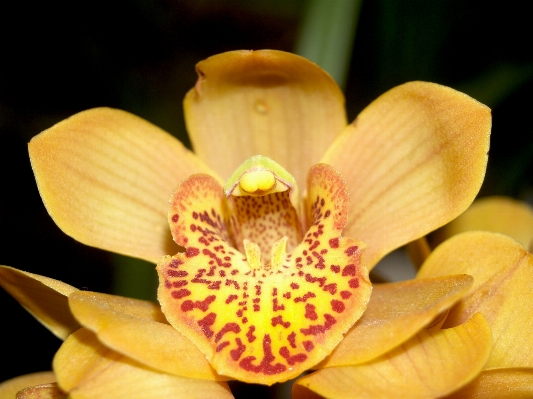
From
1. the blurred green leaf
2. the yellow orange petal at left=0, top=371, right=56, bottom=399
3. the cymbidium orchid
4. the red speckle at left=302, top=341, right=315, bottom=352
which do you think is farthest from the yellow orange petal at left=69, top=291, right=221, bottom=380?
the blurred green leaf

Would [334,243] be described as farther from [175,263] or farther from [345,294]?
[175,263]

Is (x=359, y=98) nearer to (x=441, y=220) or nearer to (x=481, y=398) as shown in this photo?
(x=441, y=220)

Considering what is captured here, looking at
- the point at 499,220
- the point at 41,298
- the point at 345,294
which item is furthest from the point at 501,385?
the point at 499,220

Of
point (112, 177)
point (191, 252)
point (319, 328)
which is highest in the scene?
point (112, 177)

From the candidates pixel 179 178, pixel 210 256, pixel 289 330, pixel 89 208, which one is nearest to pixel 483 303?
pixel 289 330

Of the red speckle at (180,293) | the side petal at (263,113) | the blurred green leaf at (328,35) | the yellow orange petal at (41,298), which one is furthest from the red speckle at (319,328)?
the blurred green leaf at (328,35)
